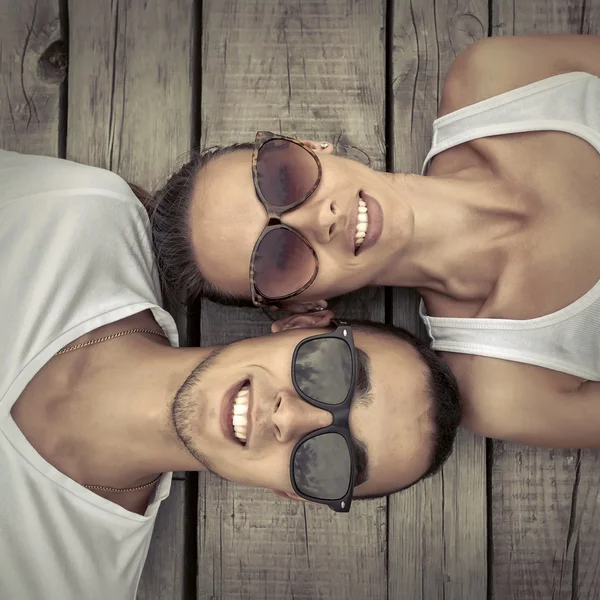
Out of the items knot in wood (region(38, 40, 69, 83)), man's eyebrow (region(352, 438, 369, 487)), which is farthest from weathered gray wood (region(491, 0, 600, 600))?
knot in wood (region(38, 40, 69, 83))

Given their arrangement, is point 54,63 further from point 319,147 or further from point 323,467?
point 323,467

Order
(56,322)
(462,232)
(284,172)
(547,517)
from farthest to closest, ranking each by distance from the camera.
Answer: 1. (547,517)
2. (462,232)
3. (56,322)
4. (284,172)

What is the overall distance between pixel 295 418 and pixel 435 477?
0.67 metres

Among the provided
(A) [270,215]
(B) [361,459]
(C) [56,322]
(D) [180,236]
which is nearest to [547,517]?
(B) [361,459]

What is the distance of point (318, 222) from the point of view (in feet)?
3.83

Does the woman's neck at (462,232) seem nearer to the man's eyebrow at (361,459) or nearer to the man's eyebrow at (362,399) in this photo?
the man's eyebrow at (362,399)

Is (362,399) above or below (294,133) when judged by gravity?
below

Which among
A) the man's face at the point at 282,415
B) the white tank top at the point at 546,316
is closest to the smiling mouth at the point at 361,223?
the man's face at the point at 282,415

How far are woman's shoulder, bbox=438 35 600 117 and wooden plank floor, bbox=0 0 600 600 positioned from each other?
0.51 ft

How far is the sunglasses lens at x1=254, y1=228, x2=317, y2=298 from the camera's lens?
118 cm

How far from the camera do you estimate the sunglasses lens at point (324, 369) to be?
1.10 meters

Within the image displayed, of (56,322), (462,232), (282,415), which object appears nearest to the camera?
(282,415)

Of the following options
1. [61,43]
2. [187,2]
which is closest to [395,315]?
[187,2]

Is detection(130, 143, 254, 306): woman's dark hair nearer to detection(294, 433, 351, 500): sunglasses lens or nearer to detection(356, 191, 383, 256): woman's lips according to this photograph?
detection(356, 191, 383, 256): woman's lips
